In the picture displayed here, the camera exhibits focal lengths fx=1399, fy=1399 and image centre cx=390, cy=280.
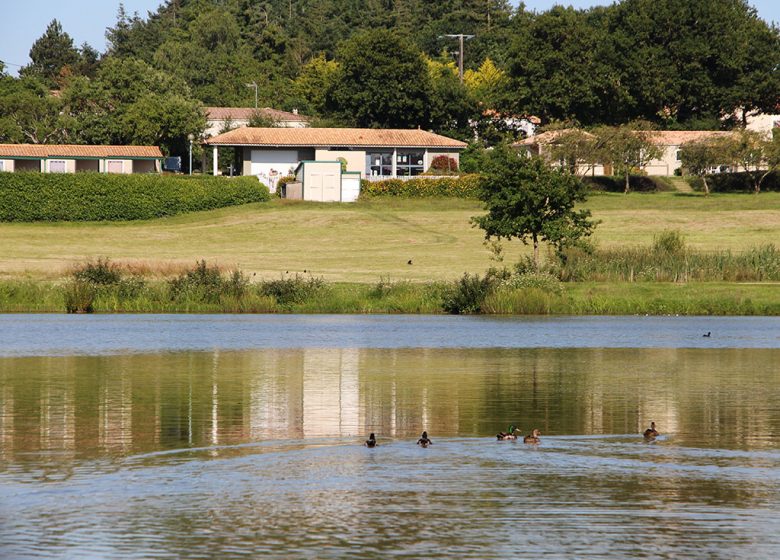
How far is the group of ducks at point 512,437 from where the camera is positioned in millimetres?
24359

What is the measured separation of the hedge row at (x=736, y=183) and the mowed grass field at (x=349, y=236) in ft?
16.0

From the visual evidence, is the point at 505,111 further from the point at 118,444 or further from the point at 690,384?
the point at 118,444

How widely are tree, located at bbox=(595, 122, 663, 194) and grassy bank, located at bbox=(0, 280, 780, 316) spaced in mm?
57436

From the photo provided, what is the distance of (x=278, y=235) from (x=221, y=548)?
247 ft

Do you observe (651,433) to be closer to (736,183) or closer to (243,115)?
(736,183)

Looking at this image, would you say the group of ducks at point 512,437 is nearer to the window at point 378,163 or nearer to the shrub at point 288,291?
the shrub at point 288,291

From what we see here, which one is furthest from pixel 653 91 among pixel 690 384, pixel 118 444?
pixel 118 444

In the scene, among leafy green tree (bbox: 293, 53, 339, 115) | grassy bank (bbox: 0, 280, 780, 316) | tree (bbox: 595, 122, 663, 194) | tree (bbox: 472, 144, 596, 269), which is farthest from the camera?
leafy green tree (bbox: 293, 53, 339, 115)

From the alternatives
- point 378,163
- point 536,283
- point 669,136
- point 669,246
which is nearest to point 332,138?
point 378,163

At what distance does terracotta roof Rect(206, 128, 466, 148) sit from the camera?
127062mm

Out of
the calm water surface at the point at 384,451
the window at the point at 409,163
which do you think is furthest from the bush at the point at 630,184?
the calm water surface at the point at 384,451

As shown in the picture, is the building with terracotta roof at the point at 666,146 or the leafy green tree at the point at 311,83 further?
the leafy green tree at the point at 311,83

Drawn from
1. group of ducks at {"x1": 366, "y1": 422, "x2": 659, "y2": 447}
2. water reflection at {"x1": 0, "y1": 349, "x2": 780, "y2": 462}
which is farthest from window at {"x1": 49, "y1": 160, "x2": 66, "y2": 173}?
group of ducks at {"x1": 366, "y1": 422, "x2": 659, "y2": 447}

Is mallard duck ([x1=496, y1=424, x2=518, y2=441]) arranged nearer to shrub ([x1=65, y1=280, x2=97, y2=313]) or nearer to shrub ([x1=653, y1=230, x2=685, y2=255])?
shrub ([x1=65, y1=280, x2=97, y2=313])
